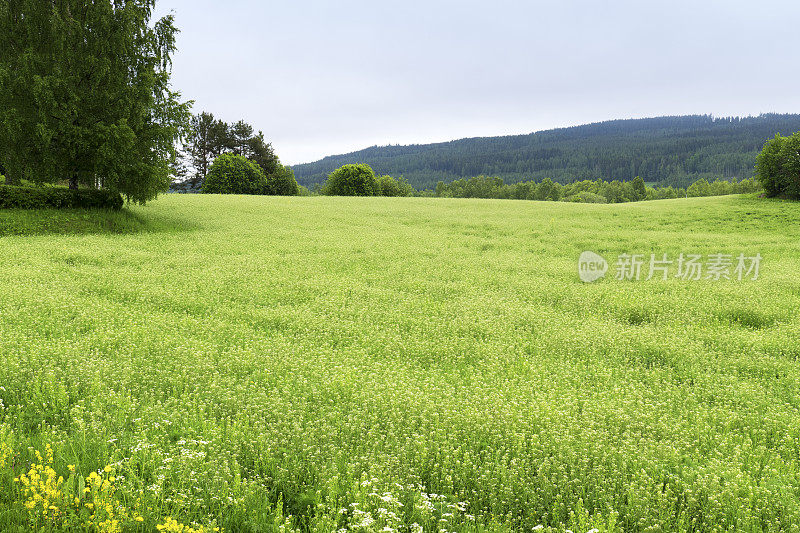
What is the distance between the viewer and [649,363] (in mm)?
9281

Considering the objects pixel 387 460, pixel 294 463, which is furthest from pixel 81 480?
pixel 387 460

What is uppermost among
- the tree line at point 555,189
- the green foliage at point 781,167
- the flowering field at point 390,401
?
the tree line at point 555,189

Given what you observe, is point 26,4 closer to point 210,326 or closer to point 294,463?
point 210,326

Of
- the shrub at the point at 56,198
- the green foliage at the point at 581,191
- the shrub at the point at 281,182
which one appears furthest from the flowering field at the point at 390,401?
the green foliage at the point at 581,191

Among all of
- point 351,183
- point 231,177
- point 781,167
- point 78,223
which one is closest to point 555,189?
point 351,183

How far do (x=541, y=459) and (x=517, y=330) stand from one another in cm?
518

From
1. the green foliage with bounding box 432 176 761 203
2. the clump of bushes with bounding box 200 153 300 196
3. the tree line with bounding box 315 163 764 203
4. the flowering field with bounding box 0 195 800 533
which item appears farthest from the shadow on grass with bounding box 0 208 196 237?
the green foliage with bounding box 432 176 761 203

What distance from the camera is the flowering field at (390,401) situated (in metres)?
4.85

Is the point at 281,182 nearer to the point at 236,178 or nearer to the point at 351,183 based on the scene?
the point at 236,178

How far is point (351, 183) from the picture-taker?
9881 centimetres

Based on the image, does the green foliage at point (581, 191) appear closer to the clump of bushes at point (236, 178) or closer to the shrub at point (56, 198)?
the clump of bushes at point (236, 178)

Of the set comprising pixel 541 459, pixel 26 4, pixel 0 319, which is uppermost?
pixel 26 4

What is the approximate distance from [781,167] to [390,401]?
56243 mm

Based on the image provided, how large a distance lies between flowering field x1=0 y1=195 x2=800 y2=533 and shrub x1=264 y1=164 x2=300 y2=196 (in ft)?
237
